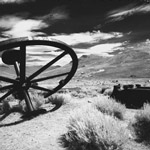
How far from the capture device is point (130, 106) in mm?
9680

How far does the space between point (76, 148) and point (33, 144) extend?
1.25 metres

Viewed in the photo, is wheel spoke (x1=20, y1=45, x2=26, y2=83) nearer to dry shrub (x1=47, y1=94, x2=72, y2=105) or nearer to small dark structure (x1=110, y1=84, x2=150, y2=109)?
dry shrub (x1=47, y1=94, x2=72, y2=105)

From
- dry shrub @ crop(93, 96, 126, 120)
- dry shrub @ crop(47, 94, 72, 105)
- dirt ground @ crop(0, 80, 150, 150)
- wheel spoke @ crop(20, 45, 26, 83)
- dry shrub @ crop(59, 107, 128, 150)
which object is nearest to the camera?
dry shrub @ crop(59, 107, 128, 150)

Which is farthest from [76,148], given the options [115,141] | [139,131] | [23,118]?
[23,118]

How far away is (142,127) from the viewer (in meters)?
5.21

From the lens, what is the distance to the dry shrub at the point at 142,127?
187 inches

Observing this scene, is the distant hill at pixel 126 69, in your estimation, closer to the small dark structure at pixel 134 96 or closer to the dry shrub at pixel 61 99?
the small dark structure at pixel 134 96

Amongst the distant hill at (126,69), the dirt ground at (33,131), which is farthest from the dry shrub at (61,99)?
the distant hill at (126,69)

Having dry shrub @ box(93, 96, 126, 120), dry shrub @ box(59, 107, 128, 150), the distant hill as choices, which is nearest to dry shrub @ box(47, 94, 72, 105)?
dry shrub @ box(93, 96, 126, 120)

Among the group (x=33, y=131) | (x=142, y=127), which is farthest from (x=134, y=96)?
(x=33, y=131)

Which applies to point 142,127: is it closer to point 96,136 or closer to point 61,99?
point 96,136

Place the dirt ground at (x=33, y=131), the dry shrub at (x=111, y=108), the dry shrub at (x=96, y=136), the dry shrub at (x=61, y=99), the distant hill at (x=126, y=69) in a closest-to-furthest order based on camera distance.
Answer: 1. the dry shrub at (x=96, y=136)
2. the dirt ground at (x=33, y=131)
3. the dry shrub at (x=111, y=108)
4. the dry shrub at (x=61, y=99)
5. the distant hill at (x=126, y=69)

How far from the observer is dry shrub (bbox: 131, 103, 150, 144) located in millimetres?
4738

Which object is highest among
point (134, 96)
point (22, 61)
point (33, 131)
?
point (22, 61)
